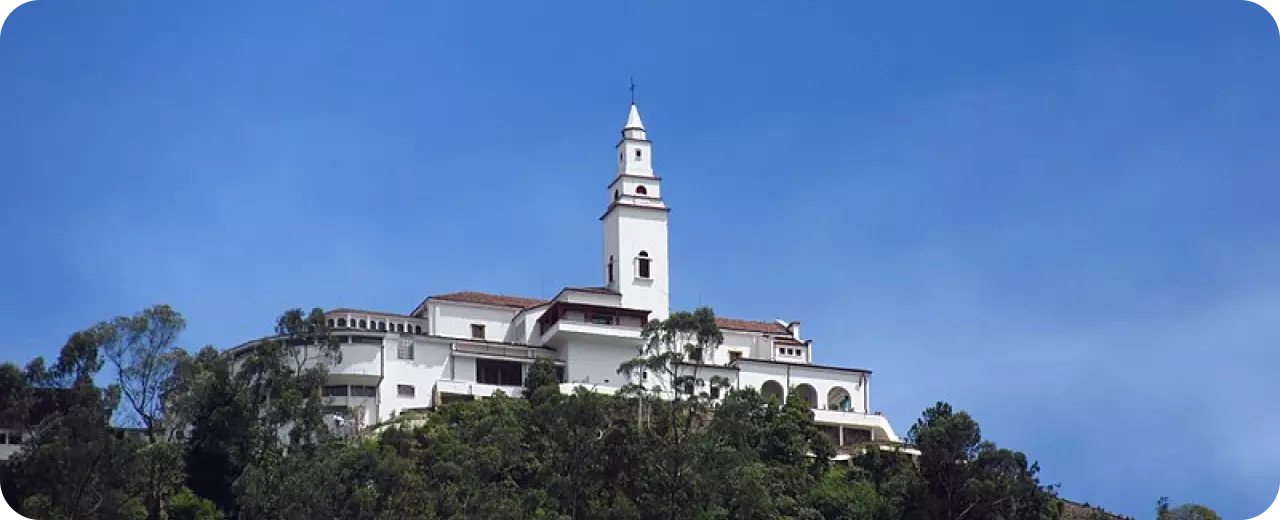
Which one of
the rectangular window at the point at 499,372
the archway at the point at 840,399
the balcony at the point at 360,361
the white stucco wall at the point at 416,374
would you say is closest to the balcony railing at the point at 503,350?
the rectangular window at the point at 499,372

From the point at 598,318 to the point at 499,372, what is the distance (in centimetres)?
447

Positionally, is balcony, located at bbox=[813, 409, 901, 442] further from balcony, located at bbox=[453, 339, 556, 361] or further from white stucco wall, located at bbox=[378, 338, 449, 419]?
white stucco wall, located at bbox=[378, 338, 449, 419]

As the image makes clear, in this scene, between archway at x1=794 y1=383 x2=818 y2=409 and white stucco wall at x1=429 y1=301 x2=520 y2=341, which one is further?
archway at x1=794 y1=383 x2=818 y2=409

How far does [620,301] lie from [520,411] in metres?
13.6

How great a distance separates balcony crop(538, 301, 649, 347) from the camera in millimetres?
76812

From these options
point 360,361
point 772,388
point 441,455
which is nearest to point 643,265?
point 772,388

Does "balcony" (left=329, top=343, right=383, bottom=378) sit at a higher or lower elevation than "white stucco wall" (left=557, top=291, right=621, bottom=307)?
lower

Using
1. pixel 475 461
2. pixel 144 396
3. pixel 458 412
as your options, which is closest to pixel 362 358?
pixel 458 412

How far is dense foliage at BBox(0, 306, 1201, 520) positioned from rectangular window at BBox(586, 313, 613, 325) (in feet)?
20.1

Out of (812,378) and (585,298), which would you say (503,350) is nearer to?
(585,298)

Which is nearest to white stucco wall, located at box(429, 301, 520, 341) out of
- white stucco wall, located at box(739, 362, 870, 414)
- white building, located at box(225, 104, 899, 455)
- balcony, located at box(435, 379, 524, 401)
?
white building, located at box(225, 104, 899, 455)

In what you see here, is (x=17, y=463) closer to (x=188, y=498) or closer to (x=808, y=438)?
(x=188, y=498)

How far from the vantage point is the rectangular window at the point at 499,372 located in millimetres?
76188

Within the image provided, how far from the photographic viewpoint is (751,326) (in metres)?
84.0
